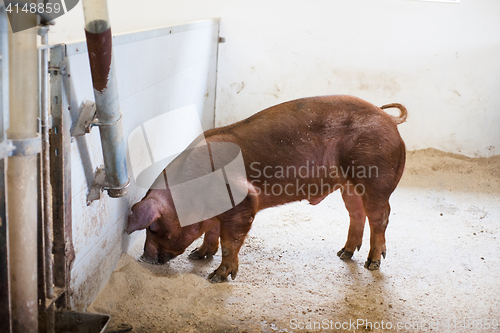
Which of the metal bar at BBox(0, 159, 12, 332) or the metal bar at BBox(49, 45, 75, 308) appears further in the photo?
the metal bar at BBox(49, 45, 75, 308)

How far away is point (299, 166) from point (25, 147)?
5.98 ft

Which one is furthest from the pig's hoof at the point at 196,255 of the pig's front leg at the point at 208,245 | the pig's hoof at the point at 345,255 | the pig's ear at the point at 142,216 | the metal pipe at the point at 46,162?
the metal pipe at the point at 46,162

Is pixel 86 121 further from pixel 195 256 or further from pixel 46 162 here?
pixel 195 256

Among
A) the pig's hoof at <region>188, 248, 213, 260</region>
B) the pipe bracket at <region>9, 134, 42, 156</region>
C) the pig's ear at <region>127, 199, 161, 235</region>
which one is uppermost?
the pipe bracket at <region>9, 134, 42, 156</region>

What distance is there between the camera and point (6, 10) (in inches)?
58.2

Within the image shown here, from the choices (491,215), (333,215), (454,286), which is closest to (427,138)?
(491,215)

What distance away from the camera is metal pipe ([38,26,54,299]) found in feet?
5.82

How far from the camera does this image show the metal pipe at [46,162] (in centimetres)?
177

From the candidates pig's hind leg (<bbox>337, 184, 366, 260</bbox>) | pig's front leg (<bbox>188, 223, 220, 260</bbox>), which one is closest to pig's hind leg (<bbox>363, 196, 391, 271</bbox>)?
pig's hind leg (<bbox>337, 184, 366, 260</bbox>)

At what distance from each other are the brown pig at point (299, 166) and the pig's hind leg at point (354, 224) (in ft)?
0.42

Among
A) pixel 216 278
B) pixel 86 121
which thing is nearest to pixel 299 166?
pixel 216 278

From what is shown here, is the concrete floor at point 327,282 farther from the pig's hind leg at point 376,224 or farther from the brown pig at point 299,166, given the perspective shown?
the brown pig at point 299,166

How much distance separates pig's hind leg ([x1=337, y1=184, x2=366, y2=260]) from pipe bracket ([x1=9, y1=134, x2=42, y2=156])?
2.26 meters

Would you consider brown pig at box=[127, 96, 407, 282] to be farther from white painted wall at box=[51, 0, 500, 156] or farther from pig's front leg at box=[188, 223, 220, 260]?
white painted wall at box=[51, 0, 500, 156]
